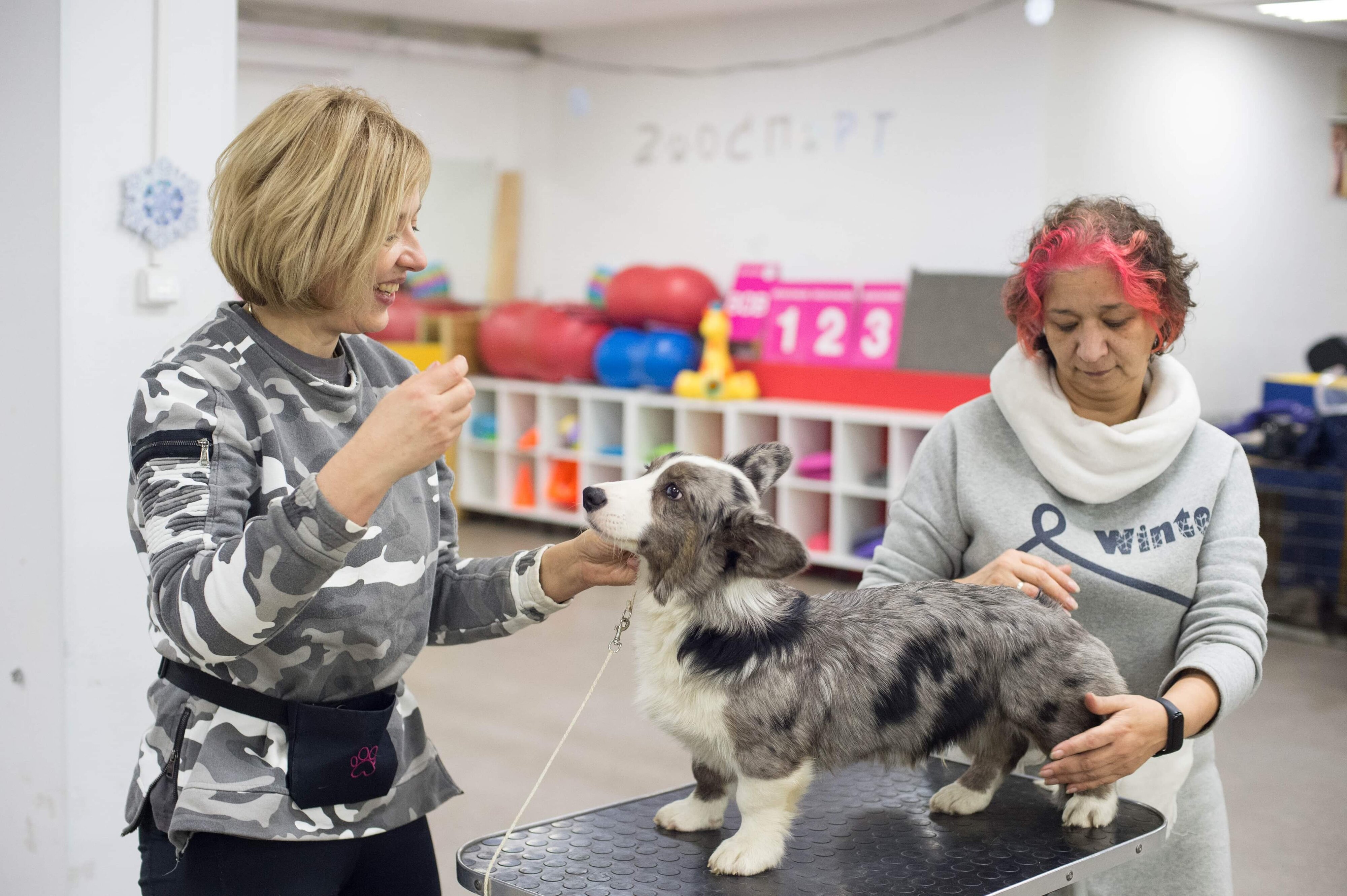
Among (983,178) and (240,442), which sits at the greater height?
(983,178)

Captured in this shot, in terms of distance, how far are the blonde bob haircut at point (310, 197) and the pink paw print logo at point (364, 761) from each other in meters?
0.48

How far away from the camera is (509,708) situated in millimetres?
4355

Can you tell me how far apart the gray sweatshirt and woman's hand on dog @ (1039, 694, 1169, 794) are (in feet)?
0.40

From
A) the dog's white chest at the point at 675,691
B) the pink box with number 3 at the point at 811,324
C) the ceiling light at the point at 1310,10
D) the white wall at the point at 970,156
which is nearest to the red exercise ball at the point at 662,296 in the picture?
the pink box with number 3 at the point at 811,324

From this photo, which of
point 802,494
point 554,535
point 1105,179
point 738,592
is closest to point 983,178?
point 1105,179

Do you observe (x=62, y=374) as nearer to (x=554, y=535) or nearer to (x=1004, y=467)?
(x=1004, y=467)

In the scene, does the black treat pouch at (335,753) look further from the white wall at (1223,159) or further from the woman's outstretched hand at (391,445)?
the white wall at (1223,159)

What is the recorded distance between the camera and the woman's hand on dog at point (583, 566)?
150 centimetres

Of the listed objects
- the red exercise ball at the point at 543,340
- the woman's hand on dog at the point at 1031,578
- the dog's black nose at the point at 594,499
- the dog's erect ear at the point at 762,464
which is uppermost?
the red exercise ball at the point at 543,340

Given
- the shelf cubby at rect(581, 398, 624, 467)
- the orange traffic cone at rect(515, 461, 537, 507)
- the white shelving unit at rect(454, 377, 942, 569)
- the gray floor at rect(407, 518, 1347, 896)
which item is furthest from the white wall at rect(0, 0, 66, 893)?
the orange traffic cone at rect(515, 461, 537, 507)

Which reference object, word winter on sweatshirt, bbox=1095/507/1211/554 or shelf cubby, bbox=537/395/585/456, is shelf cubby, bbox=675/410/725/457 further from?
word winter on sweatshirt, bbox=1095/507/1211/554

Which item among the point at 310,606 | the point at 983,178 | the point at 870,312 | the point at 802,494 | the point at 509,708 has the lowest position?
the point at 509,708

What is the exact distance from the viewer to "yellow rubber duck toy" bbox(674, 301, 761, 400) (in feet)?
20.6

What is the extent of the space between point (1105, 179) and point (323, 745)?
550 cm
